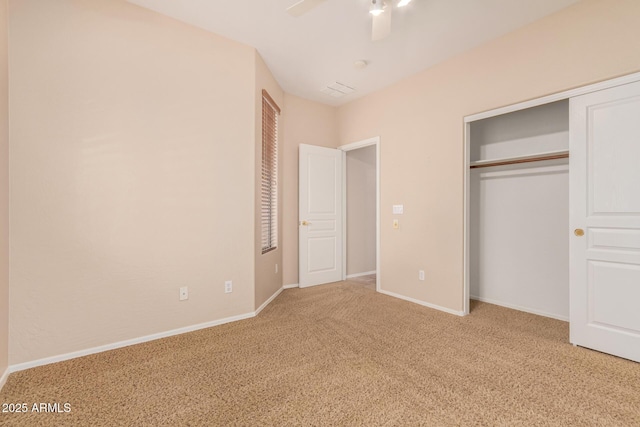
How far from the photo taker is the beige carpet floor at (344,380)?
161 centimetres

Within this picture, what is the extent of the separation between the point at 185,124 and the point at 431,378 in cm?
299

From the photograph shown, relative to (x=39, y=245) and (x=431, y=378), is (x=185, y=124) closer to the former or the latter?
(x=39, y=245)

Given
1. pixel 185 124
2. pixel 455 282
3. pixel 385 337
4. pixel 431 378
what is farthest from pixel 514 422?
pixel 185 124

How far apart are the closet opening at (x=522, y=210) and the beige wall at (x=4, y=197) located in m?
4.05

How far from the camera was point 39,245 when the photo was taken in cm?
215

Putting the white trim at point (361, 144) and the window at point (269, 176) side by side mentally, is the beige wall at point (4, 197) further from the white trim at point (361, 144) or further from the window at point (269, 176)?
the white trim at point (361, 144)

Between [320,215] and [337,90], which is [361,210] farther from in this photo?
[337,90]

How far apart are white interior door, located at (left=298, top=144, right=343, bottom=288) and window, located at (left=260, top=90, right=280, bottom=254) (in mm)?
467

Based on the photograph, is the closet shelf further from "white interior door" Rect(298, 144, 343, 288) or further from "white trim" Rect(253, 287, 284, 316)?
"white trim" Rect(253, 287, 284, 316)

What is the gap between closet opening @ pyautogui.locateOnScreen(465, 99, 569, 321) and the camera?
10.1 ft

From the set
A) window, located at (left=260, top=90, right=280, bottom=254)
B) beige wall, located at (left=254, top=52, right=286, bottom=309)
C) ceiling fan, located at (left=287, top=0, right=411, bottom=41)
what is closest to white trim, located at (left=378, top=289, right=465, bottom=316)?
beige wall, located at (left=254, top=52, right=286, bottom=309)

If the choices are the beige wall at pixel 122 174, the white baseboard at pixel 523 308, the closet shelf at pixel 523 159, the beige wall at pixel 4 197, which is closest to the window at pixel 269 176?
the beige wall at pixel 122 174

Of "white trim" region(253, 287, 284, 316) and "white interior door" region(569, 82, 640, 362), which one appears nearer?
"white interior door" region(569, 82, 640, 362)

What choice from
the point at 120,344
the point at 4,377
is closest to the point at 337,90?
the point at 120,344
